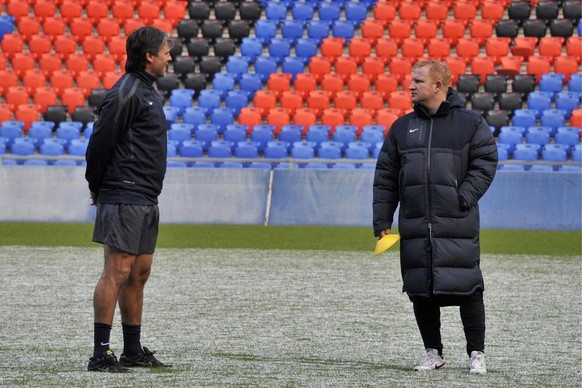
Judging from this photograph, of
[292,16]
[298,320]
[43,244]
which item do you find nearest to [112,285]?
[298,320]

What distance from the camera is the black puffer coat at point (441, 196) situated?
656 centimetres

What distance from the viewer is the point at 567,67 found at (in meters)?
25.1

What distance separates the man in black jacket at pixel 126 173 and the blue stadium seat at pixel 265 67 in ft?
62.5

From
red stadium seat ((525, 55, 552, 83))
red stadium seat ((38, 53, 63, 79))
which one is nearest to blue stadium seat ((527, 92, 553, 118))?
red stadium seat ((525, 55, 552, 83))

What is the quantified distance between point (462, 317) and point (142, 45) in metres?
2.39

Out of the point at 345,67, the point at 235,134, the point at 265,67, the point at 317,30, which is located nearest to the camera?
the point at 235,134

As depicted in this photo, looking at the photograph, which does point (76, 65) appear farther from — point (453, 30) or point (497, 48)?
point (497, 48)

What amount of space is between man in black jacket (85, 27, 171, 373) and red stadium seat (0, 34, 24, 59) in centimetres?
2108

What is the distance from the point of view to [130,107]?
6418 millimetres

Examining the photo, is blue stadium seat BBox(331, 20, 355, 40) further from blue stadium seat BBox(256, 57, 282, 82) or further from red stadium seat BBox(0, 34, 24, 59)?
red stadium seat BBox(0, 34, 24, 59)

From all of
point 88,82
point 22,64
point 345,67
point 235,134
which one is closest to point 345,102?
point 345,67

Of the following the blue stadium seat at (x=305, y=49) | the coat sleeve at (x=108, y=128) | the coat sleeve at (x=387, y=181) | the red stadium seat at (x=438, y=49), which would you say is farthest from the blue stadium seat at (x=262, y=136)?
the coat sleeve at (x=108, y=128)

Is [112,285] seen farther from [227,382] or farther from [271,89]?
[271,89]

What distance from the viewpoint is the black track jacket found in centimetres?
640
